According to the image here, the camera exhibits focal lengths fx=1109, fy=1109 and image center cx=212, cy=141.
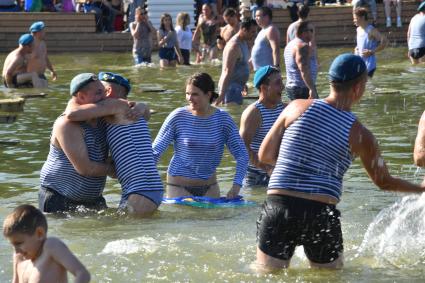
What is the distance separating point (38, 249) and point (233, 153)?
402cm

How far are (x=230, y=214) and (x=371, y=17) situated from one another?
779 inches

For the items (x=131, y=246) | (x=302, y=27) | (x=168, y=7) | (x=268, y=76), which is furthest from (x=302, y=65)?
(x=168, y=7)

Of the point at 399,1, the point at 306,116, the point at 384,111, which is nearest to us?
the point at 306,116

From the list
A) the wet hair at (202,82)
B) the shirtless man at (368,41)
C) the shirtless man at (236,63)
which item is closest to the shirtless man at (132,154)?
the wet hair at (202,82)

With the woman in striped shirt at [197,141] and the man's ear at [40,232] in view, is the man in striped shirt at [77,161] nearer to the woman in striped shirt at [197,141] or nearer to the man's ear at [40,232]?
the woman in striped shirt at [197,141]

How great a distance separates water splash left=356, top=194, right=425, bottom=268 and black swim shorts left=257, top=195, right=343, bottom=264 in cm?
134

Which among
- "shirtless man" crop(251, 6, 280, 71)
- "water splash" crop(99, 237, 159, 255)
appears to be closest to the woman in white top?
"shirtless man" crop(251, 6, 280, 71)

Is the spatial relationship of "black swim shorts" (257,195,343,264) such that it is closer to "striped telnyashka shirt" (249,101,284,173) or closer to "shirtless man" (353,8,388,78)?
"striped telnyashka shirt" (249,101,284,173)

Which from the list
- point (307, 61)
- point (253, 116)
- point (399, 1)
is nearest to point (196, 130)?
point (253, 116)

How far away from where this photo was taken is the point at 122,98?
8.77m

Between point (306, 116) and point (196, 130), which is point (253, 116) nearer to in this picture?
point (196, 130)

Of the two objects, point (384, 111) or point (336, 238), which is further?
point (384, 111)

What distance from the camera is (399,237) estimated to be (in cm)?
809

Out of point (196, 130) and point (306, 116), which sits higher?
point (306, 116)
